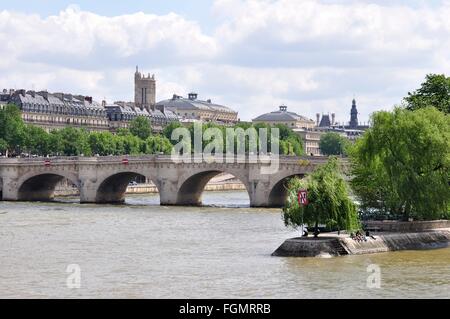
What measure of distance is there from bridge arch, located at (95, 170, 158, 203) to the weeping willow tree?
40812mm

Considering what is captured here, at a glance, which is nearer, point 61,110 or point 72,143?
point 72,143

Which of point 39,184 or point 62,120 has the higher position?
point 62,120

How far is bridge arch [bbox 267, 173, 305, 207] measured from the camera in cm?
8288

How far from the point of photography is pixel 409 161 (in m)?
54.8

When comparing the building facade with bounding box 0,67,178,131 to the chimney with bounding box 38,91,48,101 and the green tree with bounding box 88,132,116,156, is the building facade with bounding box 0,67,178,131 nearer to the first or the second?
the chimney with bounding box 38,91,48,101

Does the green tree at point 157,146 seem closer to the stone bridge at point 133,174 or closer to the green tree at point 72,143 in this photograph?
the green tree at point 72,143

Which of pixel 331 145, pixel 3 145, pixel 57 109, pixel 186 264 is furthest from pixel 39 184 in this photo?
pixel 331 145

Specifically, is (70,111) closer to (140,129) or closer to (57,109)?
(57,109)

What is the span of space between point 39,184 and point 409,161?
47917mm

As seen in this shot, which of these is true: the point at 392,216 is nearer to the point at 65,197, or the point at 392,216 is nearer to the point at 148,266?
the point at 148,266

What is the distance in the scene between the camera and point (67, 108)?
152 m

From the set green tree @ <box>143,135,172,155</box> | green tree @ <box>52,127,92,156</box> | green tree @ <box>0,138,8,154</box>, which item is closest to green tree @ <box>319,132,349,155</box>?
green tree @ <box>143,135,172,155</box>

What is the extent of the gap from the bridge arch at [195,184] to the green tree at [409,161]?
28.8 m
